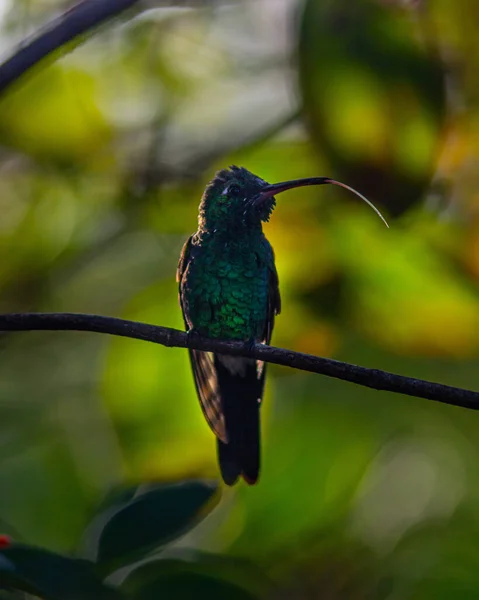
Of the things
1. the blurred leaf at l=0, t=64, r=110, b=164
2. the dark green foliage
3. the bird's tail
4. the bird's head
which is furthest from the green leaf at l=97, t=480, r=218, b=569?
the blurred leaf at l=0, t=64, r=110, b=164

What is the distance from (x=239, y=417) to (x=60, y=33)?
4.30ft

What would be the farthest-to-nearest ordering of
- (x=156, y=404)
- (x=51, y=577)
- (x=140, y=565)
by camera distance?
1. (x=156, y=404)
2. (x=140, y=565)
3. (x=51, y=577)

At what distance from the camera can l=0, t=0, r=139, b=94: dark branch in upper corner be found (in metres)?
1.19

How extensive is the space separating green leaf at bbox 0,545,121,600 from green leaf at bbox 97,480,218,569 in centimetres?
6

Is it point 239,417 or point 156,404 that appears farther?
point 239,417

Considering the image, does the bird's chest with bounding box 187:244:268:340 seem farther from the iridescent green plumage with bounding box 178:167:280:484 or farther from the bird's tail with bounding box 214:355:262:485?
the bird's tail with bounding box 214:355:262:485

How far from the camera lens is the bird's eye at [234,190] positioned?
88.5 inches

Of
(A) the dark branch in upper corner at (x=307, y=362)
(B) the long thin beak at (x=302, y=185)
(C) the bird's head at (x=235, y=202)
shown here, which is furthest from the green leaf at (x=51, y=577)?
(C) the bird's head at (x=235, y=202)

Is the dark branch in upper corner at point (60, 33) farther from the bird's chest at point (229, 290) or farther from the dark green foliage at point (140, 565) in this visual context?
the bird's chest at point (229, 290)

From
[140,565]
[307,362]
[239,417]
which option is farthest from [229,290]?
[140,565]

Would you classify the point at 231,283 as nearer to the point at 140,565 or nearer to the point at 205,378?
the point at 205,378

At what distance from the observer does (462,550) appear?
1.48m

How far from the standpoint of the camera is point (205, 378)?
7.11 feet

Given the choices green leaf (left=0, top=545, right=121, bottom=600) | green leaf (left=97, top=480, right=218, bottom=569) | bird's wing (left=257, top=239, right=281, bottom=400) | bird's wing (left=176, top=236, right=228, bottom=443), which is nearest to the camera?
green leaf (left=0, top=545, right=121, bottom=600)
